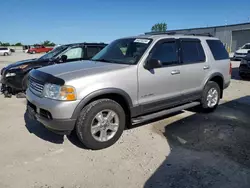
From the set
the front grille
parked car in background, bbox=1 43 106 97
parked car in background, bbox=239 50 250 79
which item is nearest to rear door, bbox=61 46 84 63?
parked car in background, bbox=1 43 106 97

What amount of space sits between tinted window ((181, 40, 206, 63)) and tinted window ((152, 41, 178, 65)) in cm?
26

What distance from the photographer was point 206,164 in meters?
3.35

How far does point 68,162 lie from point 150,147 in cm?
137

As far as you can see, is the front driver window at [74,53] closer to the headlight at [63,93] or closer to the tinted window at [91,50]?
the tinted window at [91,50]

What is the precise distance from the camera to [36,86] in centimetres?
389

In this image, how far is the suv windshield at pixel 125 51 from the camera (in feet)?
14.1

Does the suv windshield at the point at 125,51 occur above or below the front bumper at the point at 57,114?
above

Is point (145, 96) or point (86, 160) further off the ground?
point (145, 96)

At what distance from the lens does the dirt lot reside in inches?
117

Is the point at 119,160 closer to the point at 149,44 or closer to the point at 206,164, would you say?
the point at 206,164

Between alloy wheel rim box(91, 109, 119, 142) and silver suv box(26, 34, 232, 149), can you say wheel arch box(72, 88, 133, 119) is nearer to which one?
silver suv box(26, 34, 232, 149)

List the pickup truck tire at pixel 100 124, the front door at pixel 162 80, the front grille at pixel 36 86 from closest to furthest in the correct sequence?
the pickup truck tire at pixel 100 124
the front grille at pixel 36 86
the front door at pixel 162 80

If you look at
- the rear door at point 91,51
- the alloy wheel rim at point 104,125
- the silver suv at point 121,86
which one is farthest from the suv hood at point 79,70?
the rear door at point 91,51

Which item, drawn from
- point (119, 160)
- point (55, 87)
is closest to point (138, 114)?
point (119, 160)
